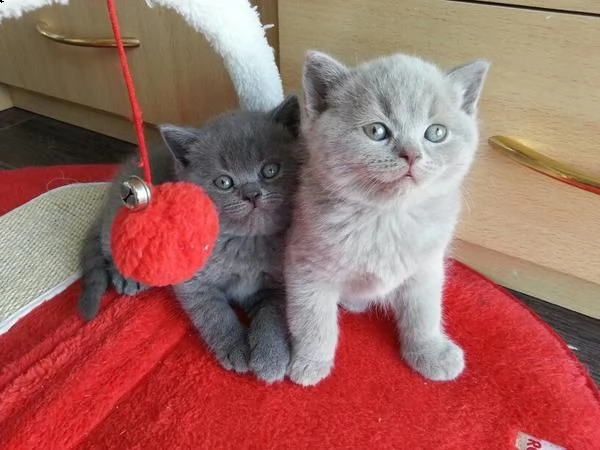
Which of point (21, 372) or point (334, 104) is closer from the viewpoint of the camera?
point (334, 104)

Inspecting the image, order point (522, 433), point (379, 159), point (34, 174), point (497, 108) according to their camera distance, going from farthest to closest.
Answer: point (34, 174) < point (497, 108) < point (522, 433) < point (379, 159)

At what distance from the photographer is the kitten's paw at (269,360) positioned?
2.59 ft

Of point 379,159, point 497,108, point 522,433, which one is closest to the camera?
point 379,159

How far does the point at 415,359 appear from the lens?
0.82 meters

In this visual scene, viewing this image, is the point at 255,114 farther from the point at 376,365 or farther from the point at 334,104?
the point at 376,365

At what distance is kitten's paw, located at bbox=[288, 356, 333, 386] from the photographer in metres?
0.79

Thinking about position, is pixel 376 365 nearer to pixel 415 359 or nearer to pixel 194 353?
pixel 415 359

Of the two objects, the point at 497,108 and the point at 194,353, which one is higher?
the point at 497,108

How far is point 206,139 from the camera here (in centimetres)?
81

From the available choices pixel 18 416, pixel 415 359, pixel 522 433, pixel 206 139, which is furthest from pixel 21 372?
pixel 522 433

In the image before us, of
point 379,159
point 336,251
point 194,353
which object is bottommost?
point 194,353

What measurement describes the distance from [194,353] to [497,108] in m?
0.56

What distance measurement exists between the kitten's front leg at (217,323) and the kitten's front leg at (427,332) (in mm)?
225

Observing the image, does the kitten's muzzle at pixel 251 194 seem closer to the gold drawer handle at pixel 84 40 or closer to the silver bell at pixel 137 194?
the silver bell at pixel 137 194
